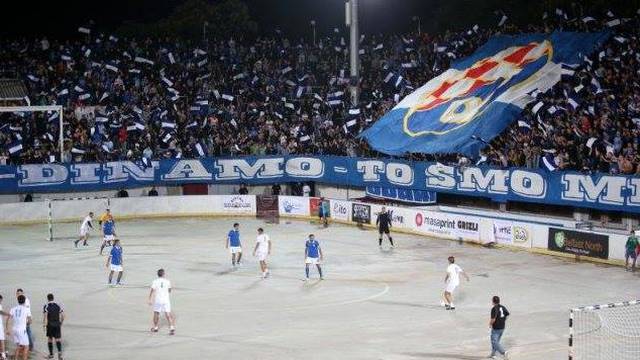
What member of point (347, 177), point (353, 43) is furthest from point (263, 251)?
point (353, 43)

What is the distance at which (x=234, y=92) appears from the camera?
63.8 meters

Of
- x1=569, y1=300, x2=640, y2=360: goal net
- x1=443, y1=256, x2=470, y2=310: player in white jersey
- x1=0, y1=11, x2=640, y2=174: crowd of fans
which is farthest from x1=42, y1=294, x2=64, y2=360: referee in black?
x1=0, y1=11, x2=640, y2=174: crowd of fans

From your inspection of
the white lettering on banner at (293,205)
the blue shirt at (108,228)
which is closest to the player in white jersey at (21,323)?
the blue shirt at (108,228)

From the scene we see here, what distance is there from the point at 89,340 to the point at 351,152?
105ft

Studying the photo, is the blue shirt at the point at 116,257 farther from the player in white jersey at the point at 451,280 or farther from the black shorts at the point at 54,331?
the player in white jersey at the point at 451,280

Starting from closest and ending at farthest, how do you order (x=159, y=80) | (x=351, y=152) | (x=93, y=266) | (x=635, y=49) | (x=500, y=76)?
(x=93, y=266)
(x=635, y=49)
(x=500, y=76)
(x=351, y=152)
(x=159, y=80)

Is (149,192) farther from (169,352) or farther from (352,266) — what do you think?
(169,352)

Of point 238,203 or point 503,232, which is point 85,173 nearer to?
point 238,203

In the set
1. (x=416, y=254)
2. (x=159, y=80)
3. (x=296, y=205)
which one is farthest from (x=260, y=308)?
(x=159, y=80)

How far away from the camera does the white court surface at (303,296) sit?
92.1 ft

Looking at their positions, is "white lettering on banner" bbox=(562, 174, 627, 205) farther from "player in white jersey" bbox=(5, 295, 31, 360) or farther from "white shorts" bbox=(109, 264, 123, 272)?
"player in white jersey" bbox=(5, 295, 31, 360)

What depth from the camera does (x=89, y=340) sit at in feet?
94.5

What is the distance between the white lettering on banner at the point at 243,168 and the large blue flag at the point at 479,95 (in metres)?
6.37

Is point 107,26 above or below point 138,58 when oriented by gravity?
above
